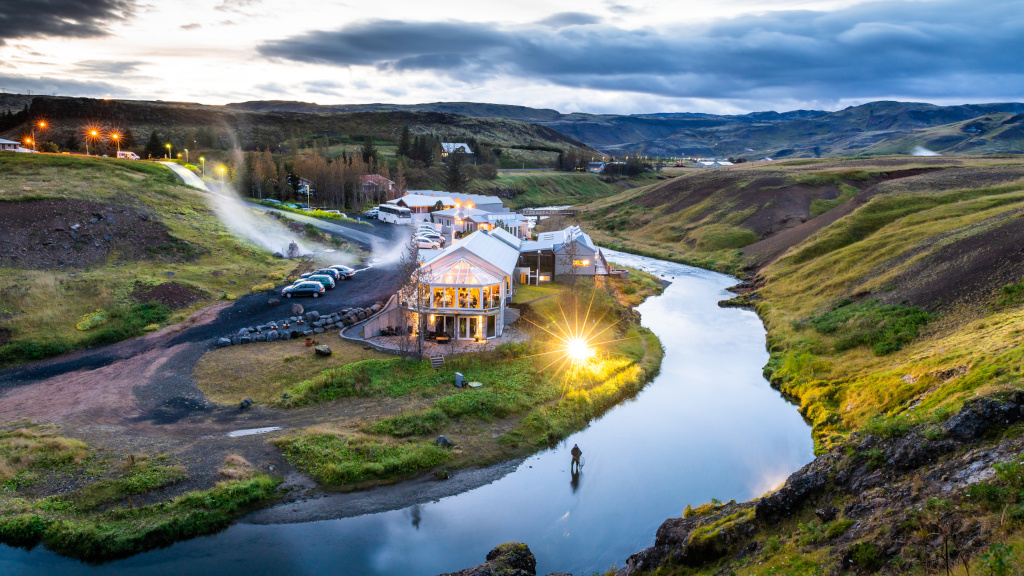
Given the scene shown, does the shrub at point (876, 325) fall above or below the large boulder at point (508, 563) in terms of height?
above

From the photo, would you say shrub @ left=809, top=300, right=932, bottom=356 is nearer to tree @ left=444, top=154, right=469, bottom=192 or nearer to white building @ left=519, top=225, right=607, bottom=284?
white building @ left=519, top=225, right=607, bottom=284

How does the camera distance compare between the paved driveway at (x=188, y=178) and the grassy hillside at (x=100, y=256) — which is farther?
the paved driveway at (x=188, y=178)

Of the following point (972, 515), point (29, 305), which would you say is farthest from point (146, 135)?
point (972, 515)

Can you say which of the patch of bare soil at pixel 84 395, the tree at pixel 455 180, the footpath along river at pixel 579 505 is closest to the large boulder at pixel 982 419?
the footpath along river at pixel 579 505

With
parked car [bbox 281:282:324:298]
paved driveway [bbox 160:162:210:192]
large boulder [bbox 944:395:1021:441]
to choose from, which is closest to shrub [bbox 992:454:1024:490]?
large boulder [bbox 944:395:1021:441]

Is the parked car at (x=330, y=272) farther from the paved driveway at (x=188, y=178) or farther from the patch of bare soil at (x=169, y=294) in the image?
the paved driveway at (x=188, y=178)

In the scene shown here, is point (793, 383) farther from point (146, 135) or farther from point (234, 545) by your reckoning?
point (146, 135)

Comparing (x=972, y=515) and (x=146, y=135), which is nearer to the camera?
(x=972, y=515)
